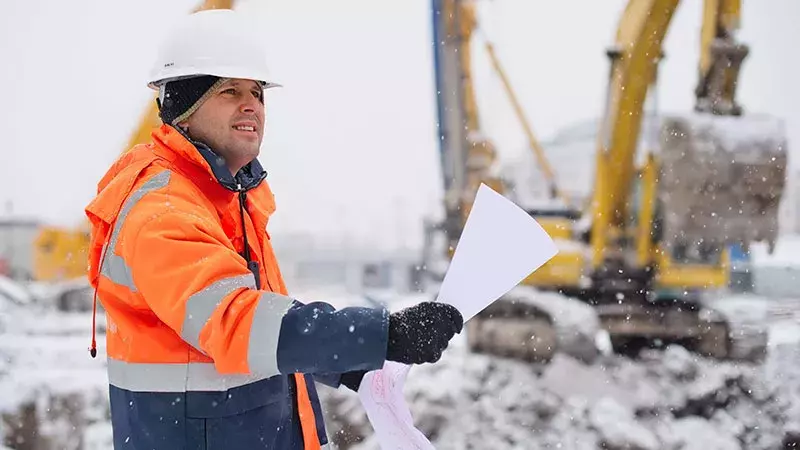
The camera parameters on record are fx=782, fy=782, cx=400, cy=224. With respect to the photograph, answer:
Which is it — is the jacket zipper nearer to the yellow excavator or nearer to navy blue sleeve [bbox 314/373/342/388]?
navy blue sleeve [bbox 314/373/342/388]

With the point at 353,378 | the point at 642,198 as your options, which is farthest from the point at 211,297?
the point at 642,198

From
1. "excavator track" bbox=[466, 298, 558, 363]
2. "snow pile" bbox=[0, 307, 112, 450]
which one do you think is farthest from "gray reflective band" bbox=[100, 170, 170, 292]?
"excavator track" bbox=[466, 298, 558, 363]

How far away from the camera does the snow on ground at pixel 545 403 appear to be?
4.84 metres

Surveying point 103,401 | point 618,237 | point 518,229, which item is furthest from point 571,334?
point 518,229

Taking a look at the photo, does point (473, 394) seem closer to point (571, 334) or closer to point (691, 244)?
point (571, 334)

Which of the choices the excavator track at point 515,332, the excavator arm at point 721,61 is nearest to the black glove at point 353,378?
the excavator arm at point 721,61

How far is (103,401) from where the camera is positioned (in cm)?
524

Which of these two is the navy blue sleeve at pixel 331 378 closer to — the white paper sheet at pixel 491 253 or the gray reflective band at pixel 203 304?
the white paper sheet at pixel 491 253

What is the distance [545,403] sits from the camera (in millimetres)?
5438

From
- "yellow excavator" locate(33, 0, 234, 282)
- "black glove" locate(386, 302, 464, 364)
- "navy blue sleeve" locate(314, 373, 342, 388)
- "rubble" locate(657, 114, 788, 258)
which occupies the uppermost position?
"black glove" locate(386, 302, 464, 364)

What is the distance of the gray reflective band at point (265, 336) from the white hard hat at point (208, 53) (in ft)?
1.56

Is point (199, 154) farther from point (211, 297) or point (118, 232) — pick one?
point (211, 297)

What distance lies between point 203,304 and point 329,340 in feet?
0.64

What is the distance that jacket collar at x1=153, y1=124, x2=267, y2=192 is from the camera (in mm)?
1348
